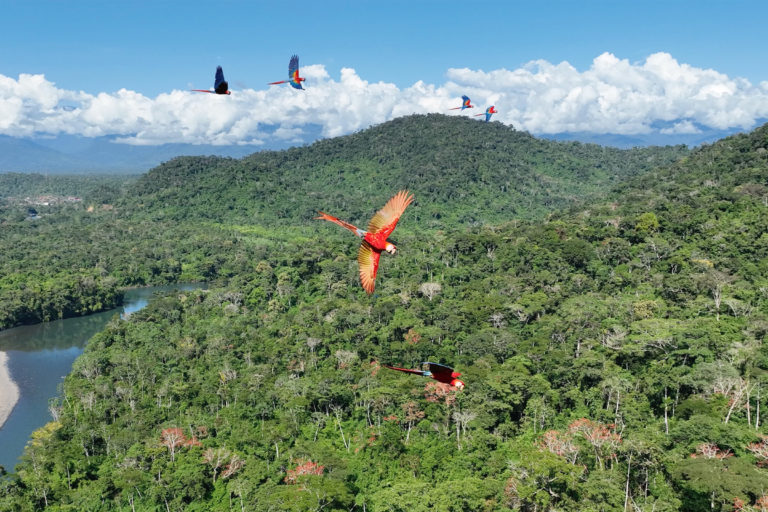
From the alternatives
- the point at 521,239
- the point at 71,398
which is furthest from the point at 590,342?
the point at 71,398

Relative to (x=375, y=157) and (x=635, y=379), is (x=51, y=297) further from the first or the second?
(x=375, y=157)

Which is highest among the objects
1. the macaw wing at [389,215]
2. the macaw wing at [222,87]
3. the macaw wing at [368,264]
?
the macaw wing at [222,87]

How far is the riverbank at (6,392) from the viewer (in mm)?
35875

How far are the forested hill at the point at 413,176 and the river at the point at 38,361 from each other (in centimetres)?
4953

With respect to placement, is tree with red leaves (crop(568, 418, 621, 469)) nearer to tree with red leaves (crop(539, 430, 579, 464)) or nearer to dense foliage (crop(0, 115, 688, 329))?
tree with red leaves (crop(539, 430, 579, 464))

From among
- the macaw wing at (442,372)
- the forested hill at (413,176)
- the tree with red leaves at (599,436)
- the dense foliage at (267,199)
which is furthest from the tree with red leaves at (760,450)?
the forested hill at (413,176)

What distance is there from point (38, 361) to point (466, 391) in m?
42.6

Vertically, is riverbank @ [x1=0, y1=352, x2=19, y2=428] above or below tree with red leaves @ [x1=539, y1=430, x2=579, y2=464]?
below

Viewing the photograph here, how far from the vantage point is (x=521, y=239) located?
4966cm

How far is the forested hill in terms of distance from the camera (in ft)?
356

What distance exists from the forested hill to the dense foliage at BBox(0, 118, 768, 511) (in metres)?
56.9

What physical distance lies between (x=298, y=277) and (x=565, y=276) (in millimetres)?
26838

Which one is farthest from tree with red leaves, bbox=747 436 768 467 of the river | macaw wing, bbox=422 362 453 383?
the river

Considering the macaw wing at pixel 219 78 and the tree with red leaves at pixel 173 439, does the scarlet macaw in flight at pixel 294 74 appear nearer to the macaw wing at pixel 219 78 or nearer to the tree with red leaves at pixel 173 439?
the macaw wing at pixel 219 78
